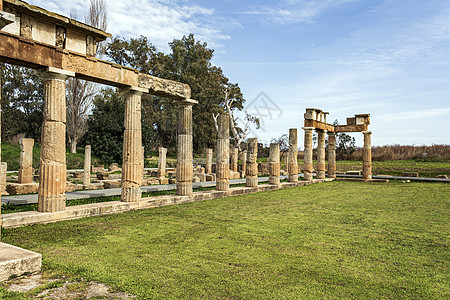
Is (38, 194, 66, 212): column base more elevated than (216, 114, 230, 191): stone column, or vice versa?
(216, 114, 230, 191): stone column

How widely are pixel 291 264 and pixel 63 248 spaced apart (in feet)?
12.7

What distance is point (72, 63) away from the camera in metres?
8.30

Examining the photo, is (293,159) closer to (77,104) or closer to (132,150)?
(132,150)

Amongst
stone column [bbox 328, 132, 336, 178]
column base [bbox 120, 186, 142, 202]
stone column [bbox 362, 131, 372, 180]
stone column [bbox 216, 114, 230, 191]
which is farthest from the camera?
stone column [bbox 328, 132, 336, 178]

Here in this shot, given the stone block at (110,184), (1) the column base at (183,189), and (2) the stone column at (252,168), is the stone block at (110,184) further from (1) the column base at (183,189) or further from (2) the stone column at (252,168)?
(2) the stone column at (252,168)

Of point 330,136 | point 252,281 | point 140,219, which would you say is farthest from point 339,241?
point 330,136

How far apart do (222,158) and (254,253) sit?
8494 mm

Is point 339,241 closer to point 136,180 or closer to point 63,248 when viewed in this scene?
point 63,248

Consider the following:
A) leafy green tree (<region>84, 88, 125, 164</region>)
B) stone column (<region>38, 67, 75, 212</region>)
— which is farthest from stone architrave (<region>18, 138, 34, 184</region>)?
leafy green tree (<region>84, 88, 125, 164</region>)

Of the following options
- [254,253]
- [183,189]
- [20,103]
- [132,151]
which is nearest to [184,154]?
[183,189]

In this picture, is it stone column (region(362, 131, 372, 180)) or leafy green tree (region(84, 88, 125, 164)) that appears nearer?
stone column (region(362, 131, 372, 180))

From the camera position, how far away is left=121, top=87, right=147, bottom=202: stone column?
9820mm

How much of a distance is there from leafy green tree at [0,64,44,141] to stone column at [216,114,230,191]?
30.3 m

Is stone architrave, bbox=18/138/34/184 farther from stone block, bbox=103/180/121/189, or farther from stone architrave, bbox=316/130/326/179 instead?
stone architrave, bbox=316/130/326/179
